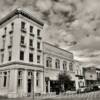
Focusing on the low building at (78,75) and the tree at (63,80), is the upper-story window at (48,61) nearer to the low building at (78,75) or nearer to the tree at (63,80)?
the tree at (63,80)

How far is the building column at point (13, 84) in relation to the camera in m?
30.0

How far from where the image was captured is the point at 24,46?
3378 centimetres

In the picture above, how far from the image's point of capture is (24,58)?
33.4 meters

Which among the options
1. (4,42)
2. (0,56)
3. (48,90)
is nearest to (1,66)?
(0,56)

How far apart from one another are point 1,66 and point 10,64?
156 inches

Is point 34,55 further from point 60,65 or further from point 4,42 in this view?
point 60,65

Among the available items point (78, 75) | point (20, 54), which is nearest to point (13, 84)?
point (20, 54)

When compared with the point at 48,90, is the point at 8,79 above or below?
above

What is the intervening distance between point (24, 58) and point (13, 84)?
6147mm

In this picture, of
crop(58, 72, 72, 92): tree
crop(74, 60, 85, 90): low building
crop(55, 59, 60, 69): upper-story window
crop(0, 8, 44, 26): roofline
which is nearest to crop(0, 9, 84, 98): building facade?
crop(0, 8, 44, 26): roofline

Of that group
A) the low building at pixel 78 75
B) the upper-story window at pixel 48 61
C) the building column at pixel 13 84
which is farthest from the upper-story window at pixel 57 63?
the building column at pixel 13 84

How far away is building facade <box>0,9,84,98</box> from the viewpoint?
31562 millimetres

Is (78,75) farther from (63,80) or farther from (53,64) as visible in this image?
(53,64)

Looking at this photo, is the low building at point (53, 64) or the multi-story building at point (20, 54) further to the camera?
the low building at point (53, 64)
